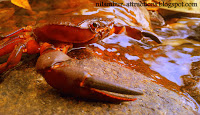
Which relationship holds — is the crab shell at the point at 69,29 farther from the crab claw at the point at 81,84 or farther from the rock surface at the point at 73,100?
the crab claw at the point at 81,84

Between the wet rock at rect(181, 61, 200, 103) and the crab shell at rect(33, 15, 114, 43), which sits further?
the crab shell at rect(33, 15, 114, 43)

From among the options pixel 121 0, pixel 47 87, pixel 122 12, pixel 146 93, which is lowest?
pixel 146 93

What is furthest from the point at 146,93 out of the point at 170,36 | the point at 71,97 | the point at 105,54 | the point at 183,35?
the point at 183,35

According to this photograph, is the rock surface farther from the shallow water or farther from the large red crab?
the shallow water

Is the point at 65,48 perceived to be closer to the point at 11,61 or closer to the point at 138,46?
the point at 11,61

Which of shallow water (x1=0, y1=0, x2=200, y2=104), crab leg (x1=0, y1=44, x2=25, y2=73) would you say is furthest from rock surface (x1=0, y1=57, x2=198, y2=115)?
shallow water (x1=0, y1=0, x2=200, y2=104)

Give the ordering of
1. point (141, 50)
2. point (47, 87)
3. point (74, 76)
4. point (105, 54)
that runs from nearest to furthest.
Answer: point (74, 76)
point (47, 87)
point (105, 54)
point (141, 50)

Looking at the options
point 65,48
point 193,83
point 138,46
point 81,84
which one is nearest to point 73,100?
point 81,84

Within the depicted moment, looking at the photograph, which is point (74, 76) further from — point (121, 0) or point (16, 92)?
point (121, 0)
